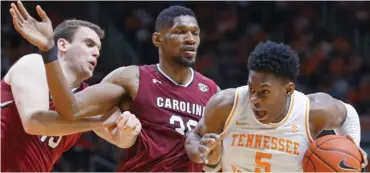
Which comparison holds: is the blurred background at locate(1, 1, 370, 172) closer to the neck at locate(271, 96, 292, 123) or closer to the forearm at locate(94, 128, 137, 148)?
the forearm at locate(94, 128, 137, 148)

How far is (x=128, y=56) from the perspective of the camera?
901cm

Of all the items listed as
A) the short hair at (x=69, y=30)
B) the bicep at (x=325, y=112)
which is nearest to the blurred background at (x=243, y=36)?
the short hair at (x=69, y=30)

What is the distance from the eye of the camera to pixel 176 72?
4.64m

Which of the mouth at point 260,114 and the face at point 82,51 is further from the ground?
the face at point 82,51

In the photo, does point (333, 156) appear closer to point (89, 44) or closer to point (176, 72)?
point (176, 72)

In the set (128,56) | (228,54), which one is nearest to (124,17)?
(128,56)

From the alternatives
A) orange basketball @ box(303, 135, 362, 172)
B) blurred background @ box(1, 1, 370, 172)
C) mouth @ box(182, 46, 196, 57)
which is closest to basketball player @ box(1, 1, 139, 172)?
mouth @ box(182, 46, 196, 57)

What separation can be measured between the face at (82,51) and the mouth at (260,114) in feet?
3.63

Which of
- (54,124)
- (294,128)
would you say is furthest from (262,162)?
(54,124)

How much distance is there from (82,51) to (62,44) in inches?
6.0

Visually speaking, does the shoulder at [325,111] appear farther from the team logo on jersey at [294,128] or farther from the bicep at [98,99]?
the bicep at [98,99]

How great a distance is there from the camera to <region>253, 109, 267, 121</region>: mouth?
4.08 m

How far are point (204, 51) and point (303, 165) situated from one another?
5427 millimetres

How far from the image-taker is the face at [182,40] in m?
4.52
